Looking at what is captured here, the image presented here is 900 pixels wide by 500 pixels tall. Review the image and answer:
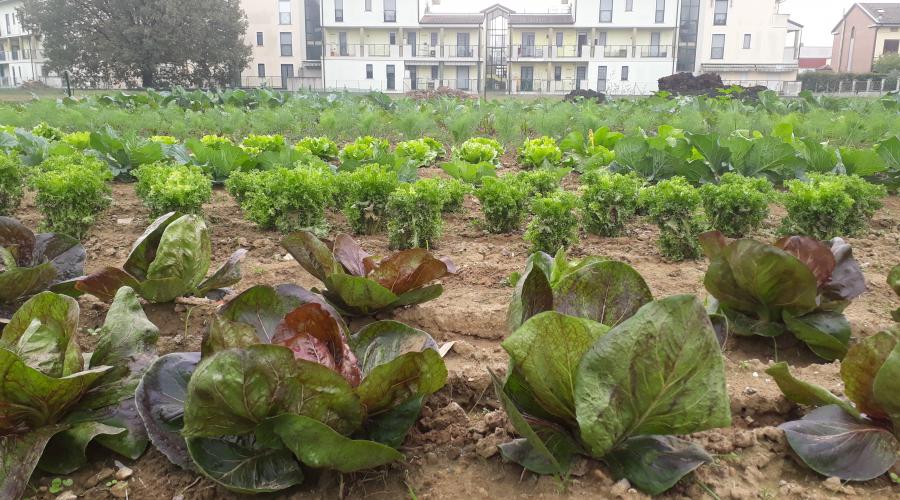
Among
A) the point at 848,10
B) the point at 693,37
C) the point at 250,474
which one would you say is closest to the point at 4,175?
the point at 250,474

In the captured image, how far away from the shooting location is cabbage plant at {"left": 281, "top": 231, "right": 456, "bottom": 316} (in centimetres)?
262

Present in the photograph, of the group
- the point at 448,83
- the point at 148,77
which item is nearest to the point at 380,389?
the point at 148,77

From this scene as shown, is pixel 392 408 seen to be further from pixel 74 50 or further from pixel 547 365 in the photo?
pixel 74 50

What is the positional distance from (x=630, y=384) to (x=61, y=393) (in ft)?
4.83

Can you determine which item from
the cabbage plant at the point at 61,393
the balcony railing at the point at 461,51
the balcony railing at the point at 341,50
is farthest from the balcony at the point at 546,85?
the cabbage plant at the point at 61,393

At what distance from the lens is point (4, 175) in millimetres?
5262

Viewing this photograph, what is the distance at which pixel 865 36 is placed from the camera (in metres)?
74.4

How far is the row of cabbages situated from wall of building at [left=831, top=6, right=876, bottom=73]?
83586 millimetres

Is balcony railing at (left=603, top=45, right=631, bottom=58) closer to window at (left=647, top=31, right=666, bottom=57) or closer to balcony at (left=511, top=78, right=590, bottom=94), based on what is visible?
window at (left=647, top=31, right=666, bottom=57)

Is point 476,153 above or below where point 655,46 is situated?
below

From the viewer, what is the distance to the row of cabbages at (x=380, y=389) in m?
1.54

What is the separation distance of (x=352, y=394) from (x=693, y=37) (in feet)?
227

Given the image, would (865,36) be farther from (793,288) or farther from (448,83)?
(793,288)

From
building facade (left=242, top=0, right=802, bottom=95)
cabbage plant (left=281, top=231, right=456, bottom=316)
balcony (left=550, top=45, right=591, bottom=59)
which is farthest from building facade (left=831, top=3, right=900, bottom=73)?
cabbage plant (left=281, top=231, right=456, bottom=316)
